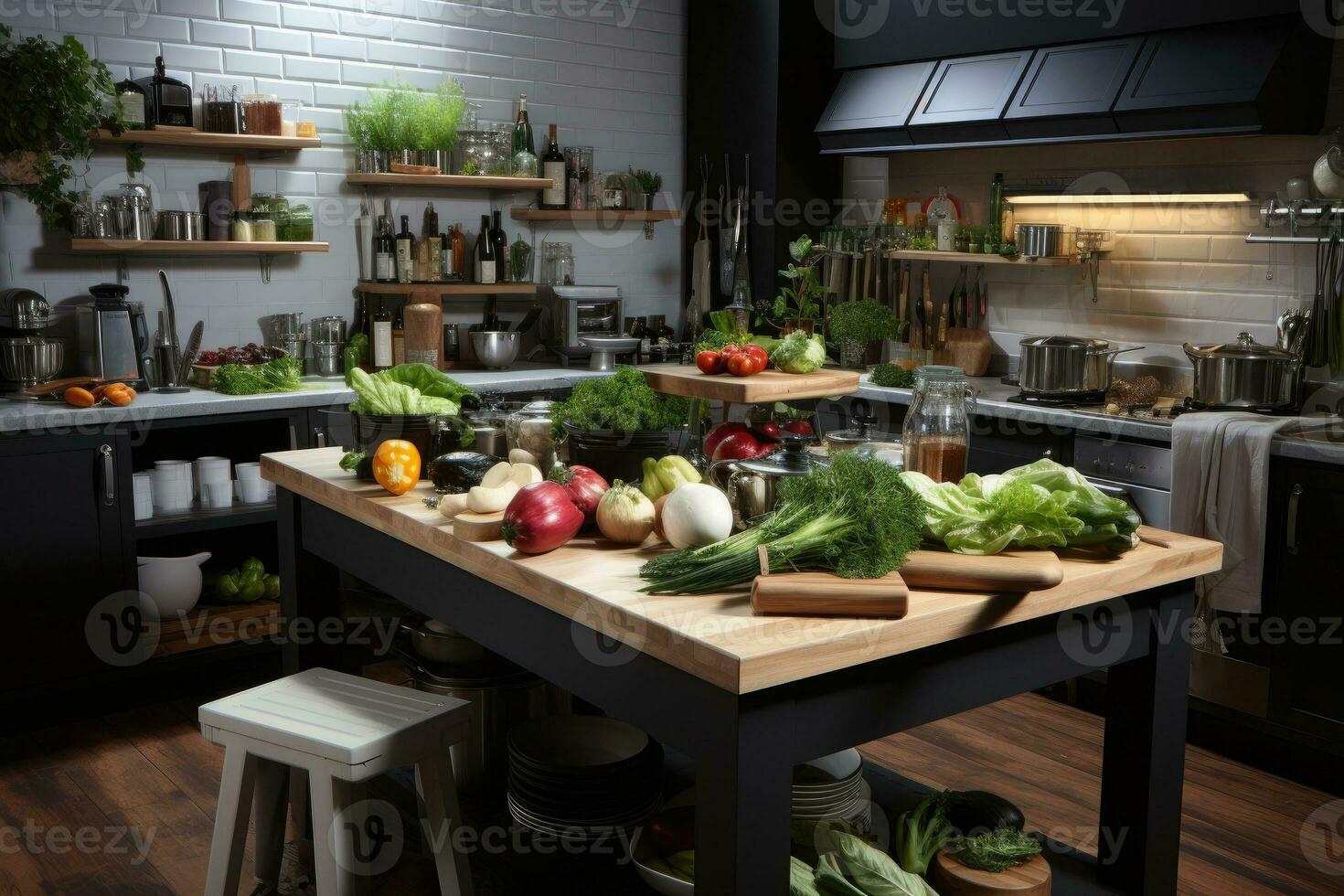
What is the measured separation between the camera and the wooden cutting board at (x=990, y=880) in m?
2.09

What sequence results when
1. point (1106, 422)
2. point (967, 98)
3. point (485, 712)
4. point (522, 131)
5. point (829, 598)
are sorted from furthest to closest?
point (522, 131)
point (967, 98)
point (1106, 422)
point (485, 712)
point (829, 598)

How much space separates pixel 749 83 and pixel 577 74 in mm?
891

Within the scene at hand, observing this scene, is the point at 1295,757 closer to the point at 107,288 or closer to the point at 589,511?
the point at 589,511

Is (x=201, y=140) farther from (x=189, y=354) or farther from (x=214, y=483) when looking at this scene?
(x=214, y=483)

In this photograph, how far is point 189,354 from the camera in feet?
15.4

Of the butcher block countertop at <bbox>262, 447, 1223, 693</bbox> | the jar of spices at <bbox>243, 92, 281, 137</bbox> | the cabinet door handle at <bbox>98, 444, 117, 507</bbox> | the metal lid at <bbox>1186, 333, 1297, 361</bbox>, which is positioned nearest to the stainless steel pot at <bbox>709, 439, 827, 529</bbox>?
the butcher block countertop at <bbox>262, 447, 1223, 693</bbox>

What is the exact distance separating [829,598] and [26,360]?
3.63 m

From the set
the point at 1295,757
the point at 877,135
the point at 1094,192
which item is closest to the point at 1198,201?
the point at 1094,192

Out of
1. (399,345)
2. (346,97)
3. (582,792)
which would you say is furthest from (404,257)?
(582,792)

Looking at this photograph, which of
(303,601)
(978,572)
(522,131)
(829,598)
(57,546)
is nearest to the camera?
(829,598)

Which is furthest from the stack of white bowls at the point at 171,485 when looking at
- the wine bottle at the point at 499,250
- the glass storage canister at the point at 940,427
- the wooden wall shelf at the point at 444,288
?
the glass storage canister at the point at 940,427

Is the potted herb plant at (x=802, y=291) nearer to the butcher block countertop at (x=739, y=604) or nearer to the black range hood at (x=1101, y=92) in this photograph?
the black range hood at (x=1101, y=92)

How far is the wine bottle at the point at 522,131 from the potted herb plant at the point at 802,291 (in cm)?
141

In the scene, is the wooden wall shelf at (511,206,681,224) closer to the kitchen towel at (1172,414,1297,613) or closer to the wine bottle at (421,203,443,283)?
the wine bottle at (421,203,443,283)
